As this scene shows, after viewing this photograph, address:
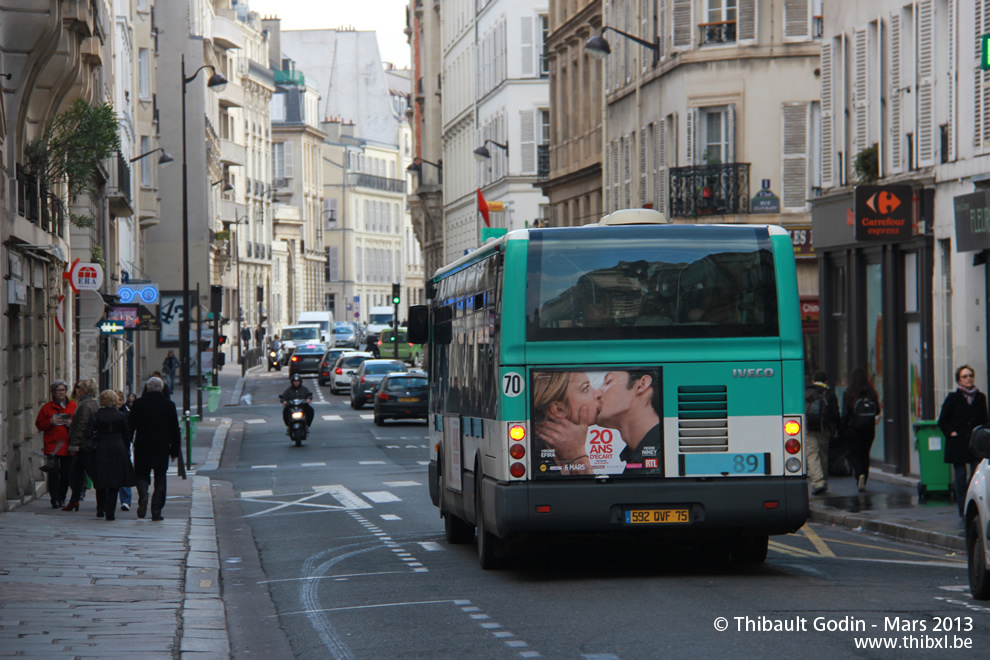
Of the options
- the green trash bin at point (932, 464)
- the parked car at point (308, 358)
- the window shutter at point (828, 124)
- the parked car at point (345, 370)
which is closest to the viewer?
the green trash bin at point (932, 464)

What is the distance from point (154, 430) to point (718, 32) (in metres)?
21.9

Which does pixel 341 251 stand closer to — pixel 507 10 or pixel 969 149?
pixel 507 10

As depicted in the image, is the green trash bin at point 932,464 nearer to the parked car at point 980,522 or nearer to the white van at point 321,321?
the parked car at point 980,522

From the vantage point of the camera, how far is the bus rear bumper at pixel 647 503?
13.7 metres

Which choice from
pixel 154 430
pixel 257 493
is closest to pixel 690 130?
pixel 257 493

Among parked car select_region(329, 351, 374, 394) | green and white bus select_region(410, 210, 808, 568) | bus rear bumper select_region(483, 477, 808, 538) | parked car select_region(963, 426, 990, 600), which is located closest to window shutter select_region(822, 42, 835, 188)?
green and white bus select_region(410, 210, 808, 568)

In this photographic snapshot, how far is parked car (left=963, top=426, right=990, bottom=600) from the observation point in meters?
11.5

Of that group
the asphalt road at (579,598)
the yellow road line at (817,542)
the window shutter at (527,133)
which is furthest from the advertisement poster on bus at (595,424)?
the window shutter at (527,133)

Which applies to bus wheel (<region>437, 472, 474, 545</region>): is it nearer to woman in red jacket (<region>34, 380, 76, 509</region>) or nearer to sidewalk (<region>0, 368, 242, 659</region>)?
sidewalk (<region>0, 368, 242, 659</region>)

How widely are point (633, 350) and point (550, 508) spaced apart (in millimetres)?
1422

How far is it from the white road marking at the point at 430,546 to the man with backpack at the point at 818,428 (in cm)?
673

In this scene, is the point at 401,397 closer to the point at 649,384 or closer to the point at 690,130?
the point at 690,130

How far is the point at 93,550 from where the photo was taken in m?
17.5

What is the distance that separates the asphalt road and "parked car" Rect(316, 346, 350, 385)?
177ft
